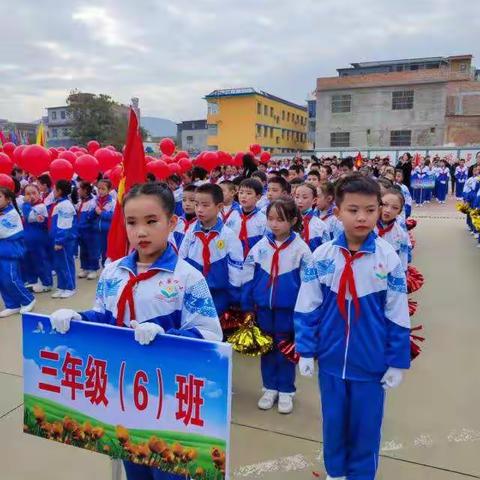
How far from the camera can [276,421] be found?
122 inches

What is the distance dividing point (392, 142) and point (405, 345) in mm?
33983

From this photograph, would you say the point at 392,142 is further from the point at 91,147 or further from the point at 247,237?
the point at 247,237

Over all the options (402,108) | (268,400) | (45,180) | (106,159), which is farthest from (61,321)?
(402,108)

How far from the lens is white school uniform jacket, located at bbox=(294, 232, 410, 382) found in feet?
7.04

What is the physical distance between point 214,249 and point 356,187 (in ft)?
4.79

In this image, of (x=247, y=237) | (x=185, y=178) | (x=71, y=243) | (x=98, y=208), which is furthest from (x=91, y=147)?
(x=247, y=237)

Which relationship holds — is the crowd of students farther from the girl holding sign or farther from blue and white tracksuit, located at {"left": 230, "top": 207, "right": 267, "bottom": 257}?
blue and white tracksuit, located at {"left": 230, "top": 207, "right": 267, "bottom": 257}

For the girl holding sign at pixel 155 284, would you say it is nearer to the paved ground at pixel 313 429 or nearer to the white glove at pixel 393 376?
the white glove at pixel 393 376

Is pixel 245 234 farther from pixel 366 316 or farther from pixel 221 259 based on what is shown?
pixel 366 316

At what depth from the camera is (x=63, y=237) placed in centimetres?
576

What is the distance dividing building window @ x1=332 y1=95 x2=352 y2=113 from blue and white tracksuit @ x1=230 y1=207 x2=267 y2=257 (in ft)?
104

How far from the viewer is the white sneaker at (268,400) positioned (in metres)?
3.23

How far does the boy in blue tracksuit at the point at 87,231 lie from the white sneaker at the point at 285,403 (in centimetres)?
450

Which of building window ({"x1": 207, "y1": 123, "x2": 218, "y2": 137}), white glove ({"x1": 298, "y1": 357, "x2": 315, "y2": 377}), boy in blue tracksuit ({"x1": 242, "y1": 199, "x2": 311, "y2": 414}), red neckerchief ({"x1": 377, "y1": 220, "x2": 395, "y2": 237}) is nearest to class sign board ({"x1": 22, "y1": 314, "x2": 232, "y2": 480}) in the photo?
white glove ({"x1": 298, "y1": 357, "x2": 315, "y2": 377})
